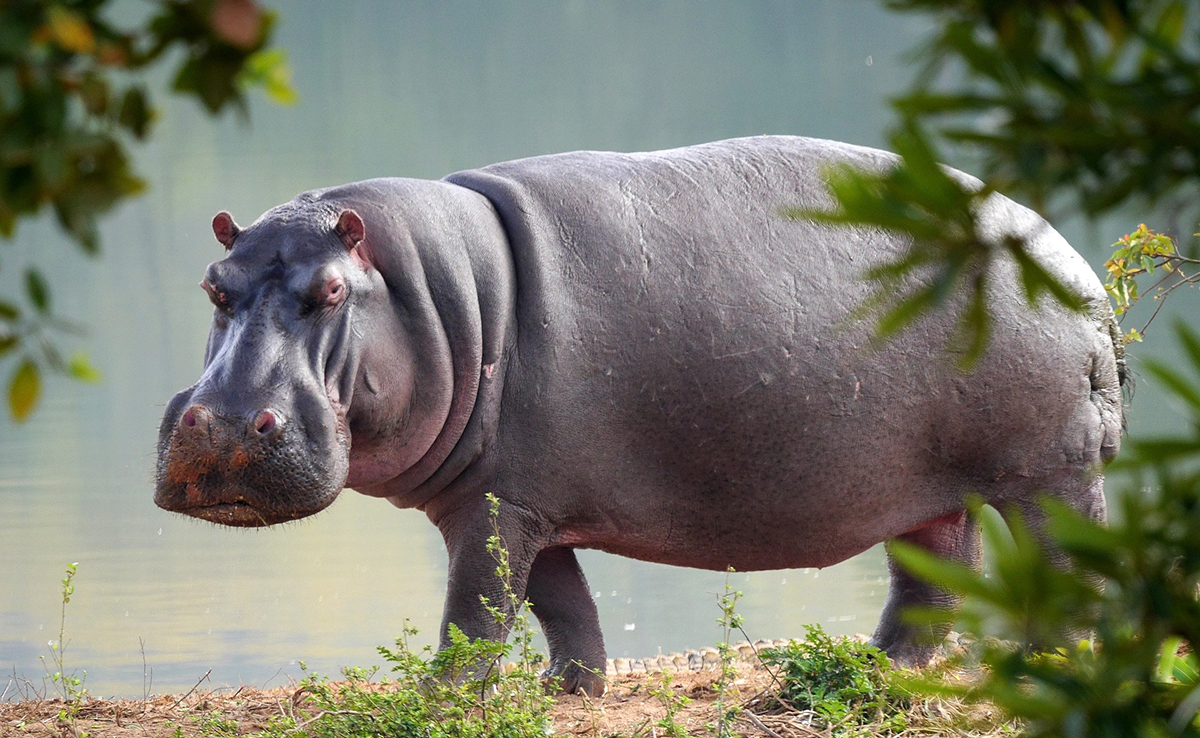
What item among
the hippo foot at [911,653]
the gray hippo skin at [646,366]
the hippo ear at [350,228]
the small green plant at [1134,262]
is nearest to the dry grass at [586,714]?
the gray hippo skin at [646,366]

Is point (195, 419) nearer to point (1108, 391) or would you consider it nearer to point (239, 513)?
point (239, 513)

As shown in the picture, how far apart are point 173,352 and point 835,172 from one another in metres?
11.6

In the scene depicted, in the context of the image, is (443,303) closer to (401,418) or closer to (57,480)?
(401,418)

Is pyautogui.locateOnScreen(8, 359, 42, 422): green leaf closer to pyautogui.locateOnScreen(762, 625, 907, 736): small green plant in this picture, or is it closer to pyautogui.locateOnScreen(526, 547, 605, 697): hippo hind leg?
pyautogui.locateOnScreen(762, 625, 907, 736): small green plant

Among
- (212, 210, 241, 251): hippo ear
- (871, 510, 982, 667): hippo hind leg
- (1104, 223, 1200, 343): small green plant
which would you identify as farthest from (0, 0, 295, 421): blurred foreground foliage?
(1104, 223, 1200, 343): small green plant

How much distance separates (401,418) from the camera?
3.10 m

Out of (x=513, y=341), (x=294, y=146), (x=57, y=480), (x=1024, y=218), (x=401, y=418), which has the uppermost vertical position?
(x=294, y=146)

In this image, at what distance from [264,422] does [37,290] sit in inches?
79.3

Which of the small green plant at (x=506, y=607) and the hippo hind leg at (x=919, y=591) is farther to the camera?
the hippo hind leg at (x=919, y=591)

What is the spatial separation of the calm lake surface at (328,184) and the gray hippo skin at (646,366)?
305 millimetres

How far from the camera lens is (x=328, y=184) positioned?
1697 cm

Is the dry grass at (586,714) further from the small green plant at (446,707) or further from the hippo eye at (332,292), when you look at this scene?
the hippo eye at (332,292)

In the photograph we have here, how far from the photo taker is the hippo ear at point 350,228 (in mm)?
2988

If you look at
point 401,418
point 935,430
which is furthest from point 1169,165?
point 935,430
